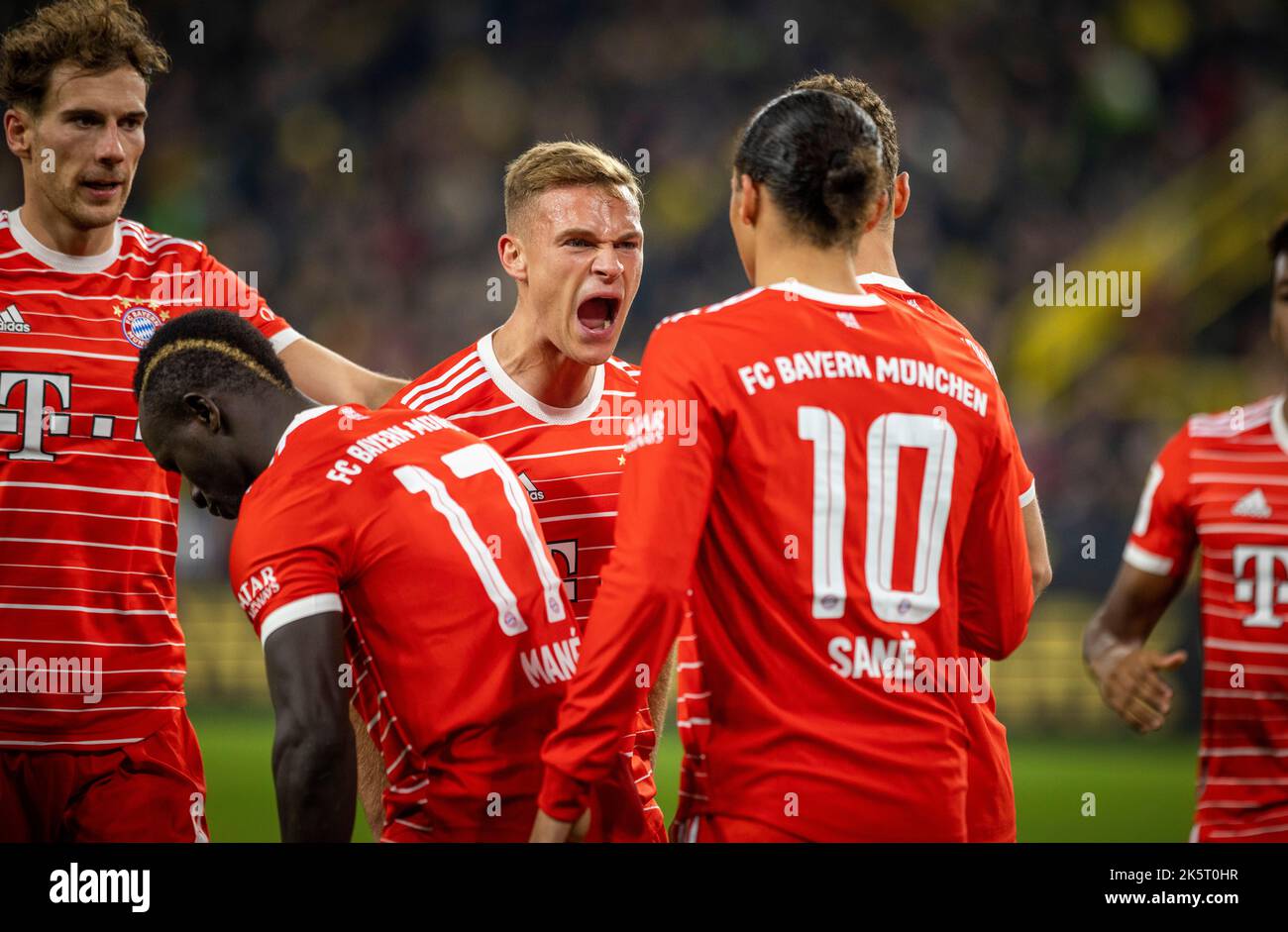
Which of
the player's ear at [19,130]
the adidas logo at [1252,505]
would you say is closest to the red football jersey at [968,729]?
the adidas logo at [1252,505]

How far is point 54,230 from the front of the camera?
155 inches

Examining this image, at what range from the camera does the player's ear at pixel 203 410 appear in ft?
9.74

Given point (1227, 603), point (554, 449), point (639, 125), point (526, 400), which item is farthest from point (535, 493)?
point (639, 125)

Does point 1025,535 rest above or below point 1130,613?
above

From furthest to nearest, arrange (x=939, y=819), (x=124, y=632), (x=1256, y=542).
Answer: (x=124, y=632) → (x=1256, y=542) → (x=939, y=819)

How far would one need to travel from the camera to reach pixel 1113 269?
527 inches

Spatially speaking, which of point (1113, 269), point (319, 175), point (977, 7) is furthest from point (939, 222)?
point (319, 175)

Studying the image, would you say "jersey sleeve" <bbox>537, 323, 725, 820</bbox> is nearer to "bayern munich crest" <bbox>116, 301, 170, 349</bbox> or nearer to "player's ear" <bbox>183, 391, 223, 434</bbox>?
"player's ear" <bbox>183, 391, 223, 434</bbox>

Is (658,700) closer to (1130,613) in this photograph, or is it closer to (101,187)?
(1130,613)

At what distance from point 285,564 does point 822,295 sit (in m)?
1.17

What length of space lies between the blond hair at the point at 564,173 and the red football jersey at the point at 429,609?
1.41 m

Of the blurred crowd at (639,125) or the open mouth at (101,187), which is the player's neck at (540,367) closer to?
the open mouth at (101,187)

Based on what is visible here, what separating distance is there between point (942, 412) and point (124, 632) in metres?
2.37
